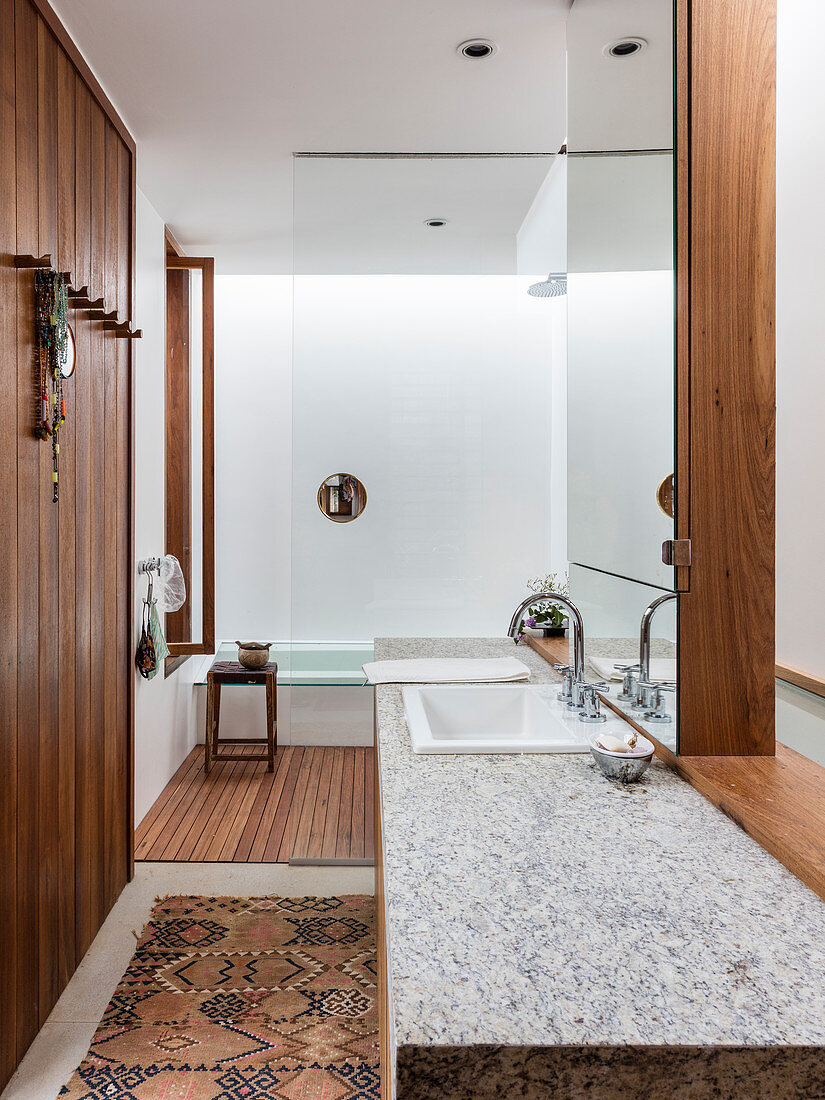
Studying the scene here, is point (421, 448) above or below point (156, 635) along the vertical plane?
above

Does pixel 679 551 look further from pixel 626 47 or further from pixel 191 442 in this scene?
pixel 191 442

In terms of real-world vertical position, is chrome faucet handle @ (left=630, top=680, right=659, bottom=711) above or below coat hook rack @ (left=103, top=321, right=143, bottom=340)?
below

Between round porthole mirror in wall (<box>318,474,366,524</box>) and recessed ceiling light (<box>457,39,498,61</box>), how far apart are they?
56.9 inches

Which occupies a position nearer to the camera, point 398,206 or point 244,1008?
point 244,1008

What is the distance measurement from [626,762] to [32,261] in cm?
174

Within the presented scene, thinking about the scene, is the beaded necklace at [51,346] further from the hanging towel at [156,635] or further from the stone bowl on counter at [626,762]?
the stone bowl on counter at [626,762]

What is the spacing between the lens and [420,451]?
10.3 feet

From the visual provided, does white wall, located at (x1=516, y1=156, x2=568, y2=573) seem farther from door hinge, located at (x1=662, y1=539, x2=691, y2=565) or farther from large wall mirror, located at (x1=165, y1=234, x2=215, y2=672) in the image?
large wall mirror, located at (x1=165, y1=234, x2=215, y2=672)

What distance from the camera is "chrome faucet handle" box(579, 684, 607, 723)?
1847mm

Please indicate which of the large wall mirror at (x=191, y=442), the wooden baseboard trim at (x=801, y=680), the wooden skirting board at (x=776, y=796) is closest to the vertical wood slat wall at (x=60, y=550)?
the large wall mirror at (x=191, y=442)

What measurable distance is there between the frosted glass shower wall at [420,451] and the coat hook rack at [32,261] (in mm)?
1219

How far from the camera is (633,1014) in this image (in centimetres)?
78

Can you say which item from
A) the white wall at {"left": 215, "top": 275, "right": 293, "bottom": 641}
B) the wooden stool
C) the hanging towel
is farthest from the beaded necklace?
the white wall at {"left": 215, "top": 275, "right": 293, "bottom": 641}

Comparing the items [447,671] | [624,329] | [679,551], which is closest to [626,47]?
[624,329]
